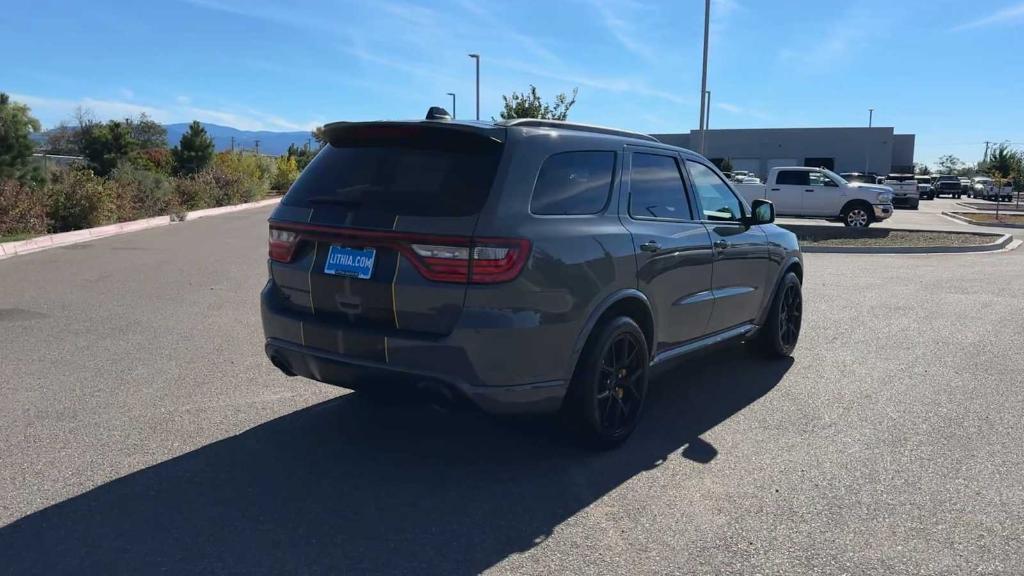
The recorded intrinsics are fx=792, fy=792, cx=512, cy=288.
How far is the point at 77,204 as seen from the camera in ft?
56.6

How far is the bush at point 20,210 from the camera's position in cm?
1529

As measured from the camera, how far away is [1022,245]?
18.9 meters

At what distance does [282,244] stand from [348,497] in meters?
1.46

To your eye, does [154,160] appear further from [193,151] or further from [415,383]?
[415,383]

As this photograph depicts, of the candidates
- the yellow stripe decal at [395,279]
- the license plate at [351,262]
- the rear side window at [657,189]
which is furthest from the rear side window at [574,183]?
the license plate at [351,262]

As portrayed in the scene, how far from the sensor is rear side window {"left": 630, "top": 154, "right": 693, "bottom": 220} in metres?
4.87

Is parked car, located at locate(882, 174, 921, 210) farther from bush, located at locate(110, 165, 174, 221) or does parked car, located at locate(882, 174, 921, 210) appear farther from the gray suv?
the gray suv

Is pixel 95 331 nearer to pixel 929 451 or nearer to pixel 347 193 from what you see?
pixel 347 193

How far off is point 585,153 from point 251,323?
4.78 m

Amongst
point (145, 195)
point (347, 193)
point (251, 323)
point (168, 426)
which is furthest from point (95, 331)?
point (145, 195)

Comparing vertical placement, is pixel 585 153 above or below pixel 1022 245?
above

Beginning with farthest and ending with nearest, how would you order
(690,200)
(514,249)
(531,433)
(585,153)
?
(690,200) < (531,433) < (585,153) < (514,249)

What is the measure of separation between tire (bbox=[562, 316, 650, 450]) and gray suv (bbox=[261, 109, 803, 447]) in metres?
0.01

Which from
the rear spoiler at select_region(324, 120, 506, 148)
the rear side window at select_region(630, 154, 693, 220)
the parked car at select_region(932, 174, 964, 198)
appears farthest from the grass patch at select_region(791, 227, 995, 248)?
the parked car at select_region(932, 174, 964, 198)
